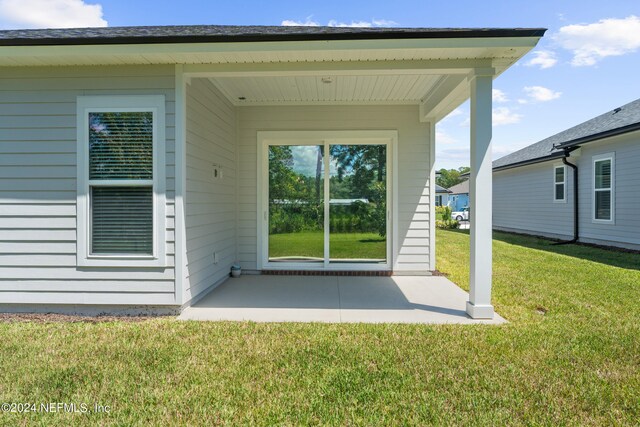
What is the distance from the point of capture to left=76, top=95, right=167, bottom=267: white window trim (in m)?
4.19

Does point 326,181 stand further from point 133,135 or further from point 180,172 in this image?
point 133,135

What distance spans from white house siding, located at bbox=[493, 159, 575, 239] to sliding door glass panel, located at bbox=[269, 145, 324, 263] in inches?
360

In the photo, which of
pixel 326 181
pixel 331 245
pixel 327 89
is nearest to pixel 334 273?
pixel 331 245

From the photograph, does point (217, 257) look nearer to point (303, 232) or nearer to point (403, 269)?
point (303, 232)

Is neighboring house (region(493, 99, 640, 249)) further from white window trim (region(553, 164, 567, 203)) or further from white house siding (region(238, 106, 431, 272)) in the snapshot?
white house siding (region(238, 106, 431, 272))

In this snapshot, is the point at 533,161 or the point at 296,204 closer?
the point at 296,204

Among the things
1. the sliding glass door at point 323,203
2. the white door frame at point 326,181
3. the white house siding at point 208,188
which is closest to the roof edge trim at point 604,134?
the white door frame at point 326,181

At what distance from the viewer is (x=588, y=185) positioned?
→ 1055cm

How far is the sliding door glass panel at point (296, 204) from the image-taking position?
267 inches

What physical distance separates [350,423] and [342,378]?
525 millimetres

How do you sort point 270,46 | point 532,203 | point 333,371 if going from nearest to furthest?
point 333,371 → point 270,46 → point 532,203

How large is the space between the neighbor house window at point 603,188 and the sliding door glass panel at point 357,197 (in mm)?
7130

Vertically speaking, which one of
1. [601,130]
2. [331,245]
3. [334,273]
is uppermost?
[601,130]

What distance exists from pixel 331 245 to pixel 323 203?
0.79 m
